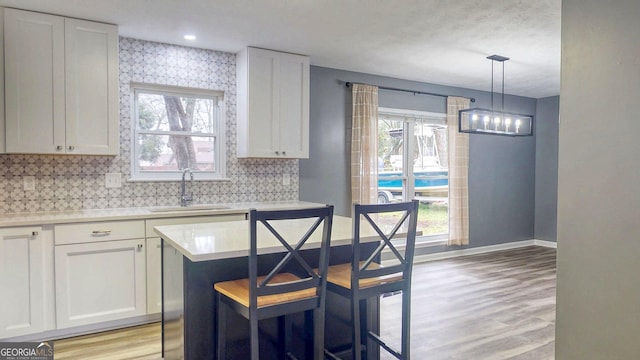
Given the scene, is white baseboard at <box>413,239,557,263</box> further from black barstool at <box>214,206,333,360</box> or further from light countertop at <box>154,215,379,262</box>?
black barstool at <box>214,206,333,360</box>

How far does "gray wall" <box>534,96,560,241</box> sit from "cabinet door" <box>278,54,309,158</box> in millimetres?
4611

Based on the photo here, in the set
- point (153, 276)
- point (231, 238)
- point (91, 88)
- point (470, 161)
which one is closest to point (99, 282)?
point (153, 276)

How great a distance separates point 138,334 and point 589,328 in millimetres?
3007

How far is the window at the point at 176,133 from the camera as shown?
400 cm

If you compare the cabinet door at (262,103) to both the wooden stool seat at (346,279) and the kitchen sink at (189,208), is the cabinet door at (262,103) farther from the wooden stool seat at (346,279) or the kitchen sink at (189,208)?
→ the wooden stool seat at (346,279)

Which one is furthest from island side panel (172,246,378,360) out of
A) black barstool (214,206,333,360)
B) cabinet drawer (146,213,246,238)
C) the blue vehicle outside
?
the blue vehicle outside

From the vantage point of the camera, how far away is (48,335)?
3109mm

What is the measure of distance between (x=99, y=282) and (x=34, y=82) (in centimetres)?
162

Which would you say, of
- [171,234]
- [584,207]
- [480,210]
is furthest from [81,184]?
[480,210]

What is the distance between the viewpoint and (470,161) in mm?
6289

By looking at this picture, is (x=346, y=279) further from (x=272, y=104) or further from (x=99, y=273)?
(x=272, y=104)

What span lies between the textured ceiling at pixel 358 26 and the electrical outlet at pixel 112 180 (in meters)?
1.27

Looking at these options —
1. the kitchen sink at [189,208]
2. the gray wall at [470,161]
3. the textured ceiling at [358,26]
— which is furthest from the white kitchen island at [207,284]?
the gray wall at [470,161]

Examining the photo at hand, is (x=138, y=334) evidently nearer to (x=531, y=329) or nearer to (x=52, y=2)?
(x=52, y=2)
